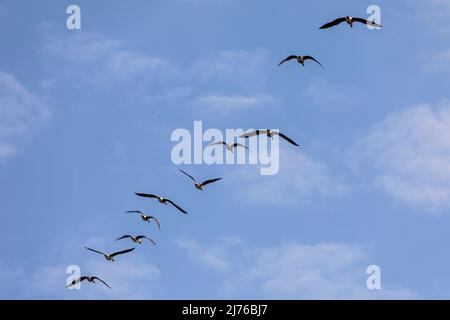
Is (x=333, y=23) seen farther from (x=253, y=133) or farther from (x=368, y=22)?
(x=253, y=133)

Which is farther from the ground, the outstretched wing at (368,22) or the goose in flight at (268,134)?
the outstretched wing at (368,22)

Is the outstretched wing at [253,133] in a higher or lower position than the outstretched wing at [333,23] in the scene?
lower

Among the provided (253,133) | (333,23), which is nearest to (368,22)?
(333,23)

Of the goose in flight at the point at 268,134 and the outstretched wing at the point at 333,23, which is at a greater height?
the outstretched wing at the point at 333,23

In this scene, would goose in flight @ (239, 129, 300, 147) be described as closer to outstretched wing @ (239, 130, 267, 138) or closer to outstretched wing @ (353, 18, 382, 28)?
outstretched wing @ (239, 130, 267, 138)

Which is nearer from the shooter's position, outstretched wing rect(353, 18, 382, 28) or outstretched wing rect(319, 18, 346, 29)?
outstretched wing rect(353, 18, 382, 28)

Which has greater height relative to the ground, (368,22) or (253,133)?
(368,22)

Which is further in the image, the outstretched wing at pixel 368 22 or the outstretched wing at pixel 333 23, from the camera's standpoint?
the outstretched wing at pixel 333 23

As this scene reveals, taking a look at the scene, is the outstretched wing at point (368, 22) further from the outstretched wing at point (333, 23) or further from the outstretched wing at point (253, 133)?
the outstretched wing at point (253, 133)

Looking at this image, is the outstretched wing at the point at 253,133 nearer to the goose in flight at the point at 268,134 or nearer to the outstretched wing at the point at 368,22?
the goose in flight at the point at 268,134

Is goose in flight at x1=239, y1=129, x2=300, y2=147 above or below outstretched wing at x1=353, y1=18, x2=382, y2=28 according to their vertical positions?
below

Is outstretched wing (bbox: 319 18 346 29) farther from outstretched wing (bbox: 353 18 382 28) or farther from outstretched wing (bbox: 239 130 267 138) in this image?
outstretched wing (bbox: 239 130 267 138)
